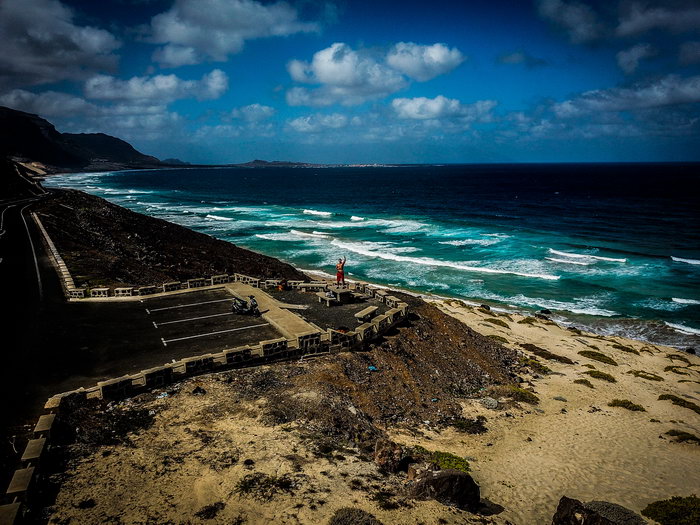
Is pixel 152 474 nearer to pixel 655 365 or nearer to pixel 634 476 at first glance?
pixel 634 476

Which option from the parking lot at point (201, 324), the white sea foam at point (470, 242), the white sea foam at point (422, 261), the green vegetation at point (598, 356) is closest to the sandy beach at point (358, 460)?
the parking lot at point (201, 324)

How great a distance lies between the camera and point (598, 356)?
29656 millimetres

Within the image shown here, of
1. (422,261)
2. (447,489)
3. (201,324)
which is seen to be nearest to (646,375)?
(447,489)

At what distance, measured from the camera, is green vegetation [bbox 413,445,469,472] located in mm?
14298

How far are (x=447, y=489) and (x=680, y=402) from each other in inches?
755

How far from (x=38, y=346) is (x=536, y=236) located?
6951 cm

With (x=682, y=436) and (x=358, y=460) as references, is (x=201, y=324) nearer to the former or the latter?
(x=358, y=460)

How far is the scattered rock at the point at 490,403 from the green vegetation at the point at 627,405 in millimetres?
7171

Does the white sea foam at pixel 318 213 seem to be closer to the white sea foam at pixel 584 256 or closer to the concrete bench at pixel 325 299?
the white sea foam at pixel 584 256

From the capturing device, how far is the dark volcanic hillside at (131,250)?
103ft

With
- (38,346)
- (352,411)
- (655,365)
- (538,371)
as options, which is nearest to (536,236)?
(655,365)

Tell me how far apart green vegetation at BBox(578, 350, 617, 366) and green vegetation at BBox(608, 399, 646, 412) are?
688 centimetres

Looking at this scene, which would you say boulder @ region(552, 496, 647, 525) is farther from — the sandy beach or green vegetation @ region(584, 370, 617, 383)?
green vegetation @ region(584, 370, 617, 383)

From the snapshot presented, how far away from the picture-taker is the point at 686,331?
35.9 m
